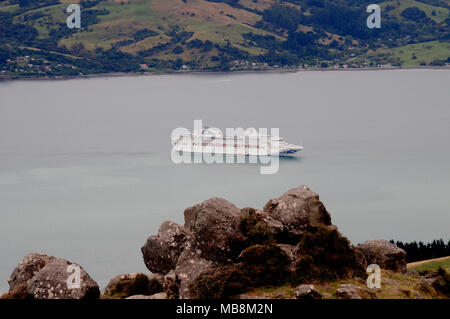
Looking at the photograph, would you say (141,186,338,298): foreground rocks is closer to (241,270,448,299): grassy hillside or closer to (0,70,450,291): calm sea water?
(241,270,448,299): grassy hillside

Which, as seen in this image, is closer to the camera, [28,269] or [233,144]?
[28,269]

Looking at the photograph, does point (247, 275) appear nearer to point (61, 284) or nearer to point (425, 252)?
point (61, 284)

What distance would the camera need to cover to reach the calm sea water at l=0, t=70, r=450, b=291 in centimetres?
6181

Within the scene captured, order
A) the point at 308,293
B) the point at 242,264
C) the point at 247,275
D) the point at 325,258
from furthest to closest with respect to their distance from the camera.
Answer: the point at 325,258 → the point at 242,264 → the point at 247,275 → the point at 308,293

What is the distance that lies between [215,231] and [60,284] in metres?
4.52

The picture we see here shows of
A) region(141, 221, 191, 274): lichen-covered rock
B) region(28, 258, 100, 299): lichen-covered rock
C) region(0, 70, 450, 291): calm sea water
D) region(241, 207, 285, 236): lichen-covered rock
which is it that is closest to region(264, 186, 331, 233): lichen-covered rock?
region(241, 207, 285, 236): lichen-covered rock

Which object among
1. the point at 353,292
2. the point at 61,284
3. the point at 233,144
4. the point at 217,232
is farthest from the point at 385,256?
the point at 233,144

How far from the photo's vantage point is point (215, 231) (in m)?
18.8

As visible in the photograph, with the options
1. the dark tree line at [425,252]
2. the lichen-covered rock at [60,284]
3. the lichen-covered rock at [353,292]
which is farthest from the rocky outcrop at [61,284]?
the dark tree line at [425,252]

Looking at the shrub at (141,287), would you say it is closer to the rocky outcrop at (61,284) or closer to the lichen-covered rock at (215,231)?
the rocky outcrop at (61,284)

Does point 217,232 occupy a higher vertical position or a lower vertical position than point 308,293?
higher

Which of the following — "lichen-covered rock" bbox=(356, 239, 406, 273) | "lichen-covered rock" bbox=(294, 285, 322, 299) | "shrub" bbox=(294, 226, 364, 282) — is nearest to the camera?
"lichen-covered rock" bbox=(294, 285, 322, 299)

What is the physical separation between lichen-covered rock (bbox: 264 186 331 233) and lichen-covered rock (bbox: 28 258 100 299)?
6303 millimetres
